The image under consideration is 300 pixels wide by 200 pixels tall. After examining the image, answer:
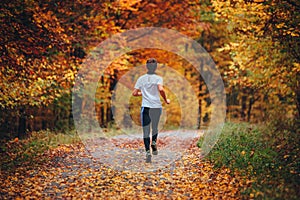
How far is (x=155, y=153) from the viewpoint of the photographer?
31.8ft

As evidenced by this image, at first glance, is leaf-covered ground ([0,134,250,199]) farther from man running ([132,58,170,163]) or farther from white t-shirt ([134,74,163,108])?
white t-shirt ([134,74,163,108])

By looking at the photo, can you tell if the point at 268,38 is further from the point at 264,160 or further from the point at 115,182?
the point at 115,182

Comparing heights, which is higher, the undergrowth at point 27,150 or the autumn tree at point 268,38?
the autumn tree at point 268,38

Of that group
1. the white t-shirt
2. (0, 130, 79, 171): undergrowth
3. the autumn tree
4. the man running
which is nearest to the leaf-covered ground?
(0, 130, 79, 171): undergrowth

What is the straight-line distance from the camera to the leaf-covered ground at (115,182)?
651 centimetres

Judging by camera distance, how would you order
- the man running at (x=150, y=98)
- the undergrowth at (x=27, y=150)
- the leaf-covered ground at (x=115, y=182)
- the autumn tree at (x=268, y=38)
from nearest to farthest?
the leaf-covered ground at (x=115, y=182) < the undergrowth at (x=27, y=150) < the man running at (x=150, y=98) < the autumn tree at (x=268, y=38)

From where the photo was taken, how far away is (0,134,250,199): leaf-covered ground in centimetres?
651

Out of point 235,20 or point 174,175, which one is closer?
point 174,175

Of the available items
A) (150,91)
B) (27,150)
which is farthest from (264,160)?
(27,150)

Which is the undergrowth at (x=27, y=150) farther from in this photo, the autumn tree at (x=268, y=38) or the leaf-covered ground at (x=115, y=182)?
the autumn tree at (x=268, y=38)

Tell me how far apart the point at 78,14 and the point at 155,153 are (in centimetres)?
776

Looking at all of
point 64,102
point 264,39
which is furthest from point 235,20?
point 64,102

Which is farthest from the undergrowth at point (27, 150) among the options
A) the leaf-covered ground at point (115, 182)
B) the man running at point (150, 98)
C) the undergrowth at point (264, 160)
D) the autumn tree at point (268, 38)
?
the autumn tree at point (268, 38)

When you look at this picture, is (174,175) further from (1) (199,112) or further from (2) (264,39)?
(1) (199,112)
